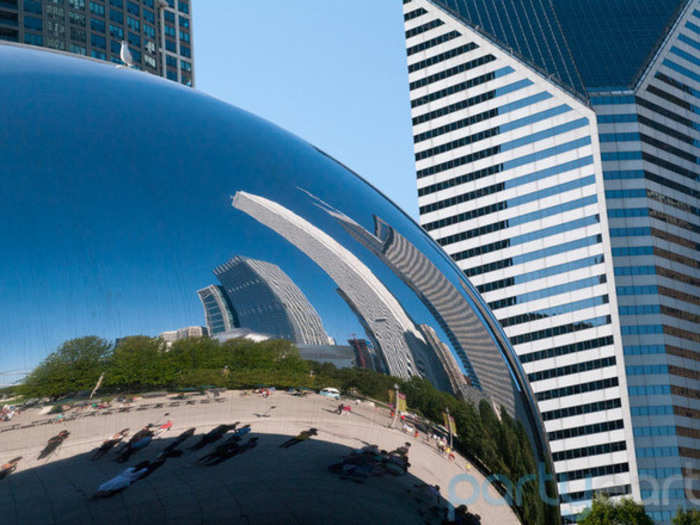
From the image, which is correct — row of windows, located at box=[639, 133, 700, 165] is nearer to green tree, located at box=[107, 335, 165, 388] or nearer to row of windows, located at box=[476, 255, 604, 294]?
row of windows, located at box=[476, 255, 604, 294]

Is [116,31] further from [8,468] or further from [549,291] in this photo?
[8,468]

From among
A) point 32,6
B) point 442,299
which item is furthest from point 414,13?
point 442,299

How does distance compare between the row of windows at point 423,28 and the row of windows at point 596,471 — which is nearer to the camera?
the row of windows at point 596,471

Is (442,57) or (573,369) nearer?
(573,369)

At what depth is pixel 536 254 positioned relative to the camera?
298 feet

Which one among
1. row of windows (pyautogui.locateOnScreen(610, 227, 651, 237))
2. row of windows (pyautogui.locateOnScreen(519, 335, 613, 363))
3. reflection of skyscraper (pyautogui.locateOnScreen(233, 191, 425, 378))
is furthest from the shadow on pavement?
row of windows (pyautogui.locateOnScreen(610, 227, 651, 237))

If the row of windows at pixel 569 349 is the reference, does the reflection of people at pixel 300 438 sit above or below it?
above

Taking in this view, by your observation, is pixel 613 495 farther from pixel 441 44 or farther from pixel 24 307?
pixel 24 307

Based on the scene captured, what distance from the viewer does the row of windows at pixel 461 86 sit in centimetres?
9838

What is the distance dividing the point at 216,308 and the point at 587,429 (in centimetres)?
8970

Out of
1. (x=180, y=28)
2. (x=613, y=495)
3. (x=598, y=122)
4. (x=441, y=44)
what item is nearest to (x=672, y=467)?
(x=613, y=495)

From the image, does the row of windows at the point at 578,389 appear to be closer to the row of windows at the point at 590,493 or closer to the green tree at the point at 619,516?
the row of windows at the point at 590,493

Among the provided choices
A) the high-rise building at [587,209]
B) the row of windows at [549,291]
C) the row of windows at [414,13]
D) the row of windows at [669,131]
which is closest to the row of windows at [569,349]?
the high-rise building at [587,209]

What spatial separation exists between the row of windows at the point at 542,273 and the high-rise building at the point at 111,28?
48.5 metres
